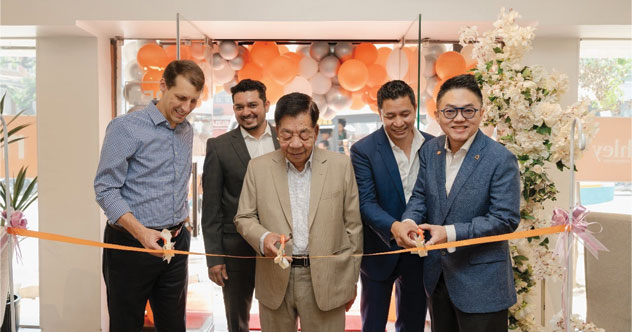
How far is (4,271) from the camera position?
251cm

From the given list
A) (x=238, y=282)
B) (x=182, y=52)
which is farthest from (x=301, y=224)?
(x=182, y=52)

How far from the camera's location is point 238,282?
2.96m

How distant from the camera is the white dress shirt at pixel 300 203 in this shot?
2.27m

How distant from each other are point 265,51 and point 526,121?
2.50 meters

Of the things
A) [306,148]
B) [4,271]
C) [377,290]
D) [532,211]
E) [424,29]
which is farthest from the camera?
[424,29]

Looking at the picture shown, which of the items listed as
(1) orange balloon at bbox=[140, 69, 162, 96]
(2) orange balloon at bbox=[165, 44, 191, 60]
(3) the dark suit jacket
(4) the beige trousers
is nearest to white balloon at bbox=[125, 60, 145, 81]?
(1) orange balloon at bbox=[140, 69, 162, 96]

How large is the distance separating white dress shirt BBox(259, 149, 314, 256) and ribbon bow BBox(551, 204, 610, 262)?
1199 millimetres

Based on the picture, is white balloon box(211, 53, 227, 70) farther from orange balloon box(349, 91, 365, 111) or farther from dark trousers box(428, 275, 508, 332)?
dark trousers box(428, 275, 508, 332)

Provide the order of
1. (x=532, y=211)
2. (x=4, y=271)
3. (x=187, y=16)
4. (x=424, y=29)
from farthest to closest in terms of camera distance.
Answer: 1. (x=424, y=29)
2. (x=187, y=16)
3. (x=532, y=211)
4. (x=4, y=271)

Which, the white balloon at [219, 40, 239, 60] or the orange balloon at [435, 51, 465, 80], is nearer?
the orange balloon at [435, 51, 465, 80]

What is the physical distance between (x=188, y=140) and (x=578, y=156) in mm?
2158

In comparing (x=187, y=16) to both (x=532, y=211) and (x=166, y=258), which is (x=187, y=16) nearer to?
(x=166, y=258)

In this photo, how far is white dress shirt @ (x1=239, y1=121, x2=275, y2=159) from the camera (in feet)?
9.86

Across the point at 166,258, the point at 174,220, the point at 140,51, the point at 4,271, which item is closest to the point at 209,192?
the point at 174,220
